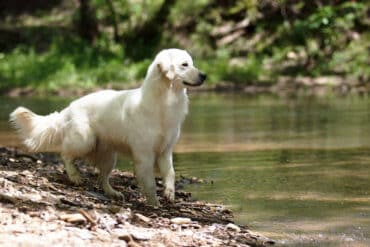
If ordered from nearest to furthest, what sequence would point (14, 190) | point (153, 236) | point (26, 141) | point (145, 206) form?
point (153, 236)
point (14, 190)
point (145, 206)
point (26, 141)

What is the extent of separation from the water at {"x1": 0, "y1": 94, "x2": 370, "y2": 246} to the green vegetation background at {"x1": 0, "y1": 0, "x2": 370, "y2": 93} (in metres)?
8.40

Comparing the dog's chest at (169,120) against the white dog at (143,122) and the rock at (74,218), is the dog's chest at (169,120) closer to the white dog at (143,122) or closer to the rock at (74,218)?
the white dog at (143,122)

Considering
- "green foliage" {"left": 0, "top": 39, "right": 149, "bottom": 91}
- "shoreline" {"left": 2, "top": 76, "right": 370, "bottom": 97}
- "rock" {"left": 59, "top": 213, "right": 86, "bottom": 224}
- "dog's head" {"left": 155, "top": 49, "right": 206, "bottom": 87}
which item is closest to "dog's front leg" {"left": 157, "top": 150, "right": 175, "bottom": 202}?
"dog's head" {"left": 155, "top": 49, "right": 206, "bottom": 87}

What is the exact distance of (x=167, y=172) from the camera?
7.77 m

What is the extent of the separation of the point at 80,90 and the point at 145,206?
20780mm

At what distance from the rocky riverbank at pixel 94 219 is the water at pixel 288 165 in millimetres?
398

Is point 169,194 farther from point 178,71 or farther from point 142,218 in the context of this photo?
point 142,218

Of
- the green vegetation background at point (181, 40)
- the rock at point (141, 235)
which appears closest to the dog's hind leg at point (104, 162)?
the rock at point (141, 235)

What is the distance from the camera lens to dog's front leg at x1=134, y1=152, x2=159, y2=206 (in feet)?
24.9

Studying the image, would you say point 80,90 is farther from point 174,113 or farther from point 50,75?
point 174,113

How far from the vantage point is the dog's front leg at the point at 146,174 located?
759 centimetres

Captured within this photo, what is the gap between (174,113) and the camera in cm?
759

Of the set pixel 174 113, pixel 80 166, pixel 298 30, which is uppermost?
pixel 298 30

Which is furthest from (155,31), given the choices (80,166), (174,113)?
(174,113)
